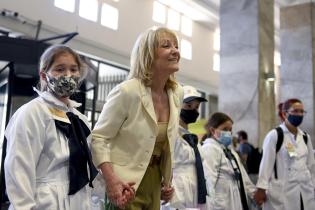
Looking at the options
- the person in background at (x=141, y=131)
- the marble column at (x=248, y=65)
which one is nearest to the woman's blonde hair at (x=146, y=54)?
the person in background at (x=141, y=131)

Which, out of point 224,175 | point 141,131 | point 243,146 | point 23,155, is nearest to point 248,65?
point 243,146

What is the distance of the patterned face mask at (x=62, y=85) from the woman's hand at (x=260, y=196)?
311 centimetres

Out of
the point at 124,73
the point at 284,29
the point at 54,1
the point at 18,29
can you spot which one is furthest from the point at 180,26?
the point at 18,29

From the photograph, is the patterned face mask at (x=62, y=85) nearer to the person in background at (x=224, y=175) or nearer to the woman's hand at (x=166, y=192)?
the woman's hand at (x=166, y=192)

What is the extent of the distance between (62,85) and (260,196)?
126 inches

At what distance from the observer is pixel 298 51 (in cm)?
1273

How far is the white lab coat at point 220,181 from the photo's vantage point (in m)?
4.46

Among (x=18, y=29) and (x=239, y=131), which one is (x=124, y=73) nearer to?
(x=18, y=29)

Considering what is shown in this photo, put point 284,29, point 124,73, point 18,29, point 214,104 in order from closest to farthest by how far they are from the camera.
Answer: point 18,29, point 284,29, point 124,73, point 214,104

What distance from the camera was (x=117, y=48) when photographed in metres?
13.6

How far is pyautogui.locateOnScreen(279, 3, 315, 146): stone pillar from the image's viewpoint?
12.4m

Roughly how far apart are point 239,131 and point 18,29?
594 cm

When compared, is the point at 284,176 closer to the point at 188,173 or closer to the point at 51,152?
the point at 188,173

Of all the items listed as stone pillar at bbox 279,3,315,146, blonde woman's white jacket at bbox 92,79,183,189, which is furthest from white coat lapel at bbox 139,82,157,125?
stone pillar at bbox 279,3,315,146
